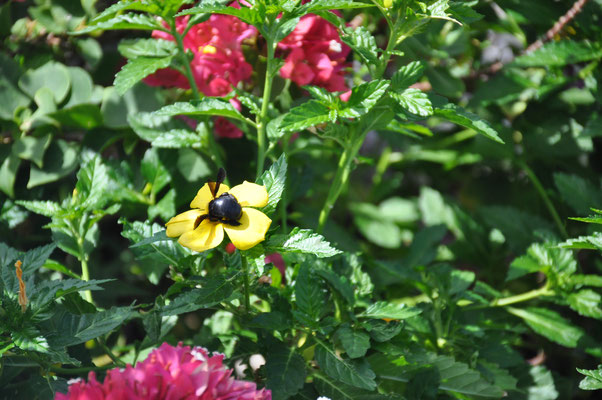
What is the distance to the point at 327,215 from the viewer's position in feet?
2.93

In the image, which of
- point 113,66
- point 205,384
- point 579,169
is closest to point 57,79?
point 113,66

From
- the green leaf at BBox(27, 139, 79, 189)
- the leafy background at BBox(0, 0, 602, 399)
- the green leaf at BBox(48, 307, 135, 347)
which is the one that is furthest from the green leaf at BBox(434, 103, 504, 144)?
the green leaf at BBox(27, 139, 79, 189)

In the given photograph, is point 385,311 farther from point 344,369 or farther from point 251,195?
point 251,195

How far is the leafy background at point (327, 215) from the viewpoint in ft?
2.46

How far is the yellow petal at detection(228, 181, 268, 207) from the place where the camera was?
26.1 inches

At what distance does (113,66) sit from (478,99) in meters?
0.70

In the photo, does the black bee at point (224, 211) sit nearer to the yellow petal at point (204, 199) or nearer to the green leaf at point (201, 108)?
the yellow petal at point (204, 199)

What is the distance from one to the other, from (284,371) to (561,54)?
28.6 inches

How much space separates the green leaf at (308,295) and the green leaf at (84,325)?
200 mm

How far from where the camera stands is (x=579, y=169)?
131 centimetres

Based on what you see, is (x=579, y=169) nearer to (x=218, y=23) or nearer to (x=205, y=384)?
(x=218, y=23)

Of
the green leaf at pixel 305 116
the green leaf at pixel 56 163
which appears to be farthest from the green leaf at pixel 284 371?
the green leaf at pixel 56 163

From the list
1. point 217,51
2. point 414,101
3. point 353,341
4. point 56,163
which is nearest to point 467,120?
point 414,101

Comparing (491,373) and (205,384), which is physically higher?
(205,384)
